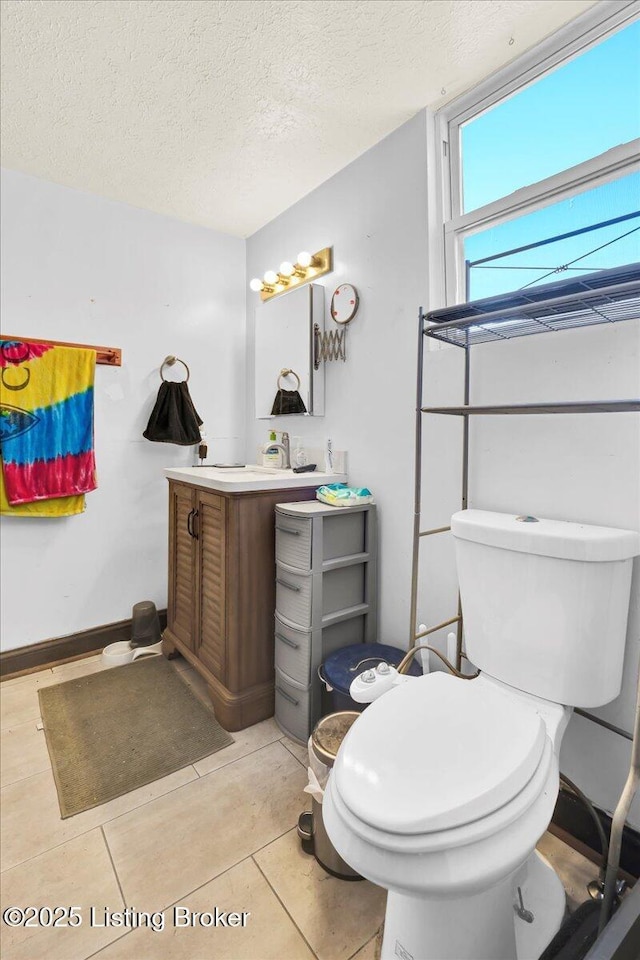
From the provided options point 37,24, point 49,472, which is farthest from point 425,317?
point 49,472

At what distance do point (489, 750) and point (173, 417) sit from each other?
2083 millimetres

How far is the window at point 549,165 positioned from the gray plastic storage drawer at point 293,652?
133 centimetres

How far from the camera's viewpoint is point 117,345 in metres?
→ 2.31

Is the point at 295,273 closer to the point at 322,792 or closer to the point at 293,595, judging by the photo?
the point at 293,595

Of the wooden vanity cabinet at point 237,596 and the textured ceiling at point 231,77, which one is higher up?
the textured ceiling at point 231,77

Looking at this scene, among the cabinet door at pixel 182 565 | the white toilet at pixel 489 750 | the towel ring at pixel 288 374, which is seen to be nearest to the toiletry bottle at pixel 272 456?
the towel ring at pixel 288 374

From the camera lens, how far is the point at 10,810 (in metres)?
1.33

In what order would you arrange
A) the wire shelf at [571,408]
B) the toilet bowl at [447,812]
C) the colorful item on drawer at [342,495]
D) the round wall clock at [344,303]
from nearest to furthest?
the toilet bowl at [447,812] → the wire shelf at [571,408] → the colorful item on drawer at [342,495] → the round wall clock at [344,303]

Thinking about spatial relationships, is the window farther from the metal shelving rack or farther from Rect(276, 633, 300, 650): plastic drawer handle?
Rect(276, 633, 300, 650): plastic drawer handle

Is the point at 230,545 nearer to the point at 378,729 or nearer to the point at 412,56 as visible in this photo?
the point at 378,729

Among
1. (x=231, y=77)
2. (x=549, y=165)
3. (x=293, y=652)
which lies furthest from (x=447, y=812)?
(x=231, y=77)

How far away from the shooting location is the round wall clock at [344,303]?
187cm

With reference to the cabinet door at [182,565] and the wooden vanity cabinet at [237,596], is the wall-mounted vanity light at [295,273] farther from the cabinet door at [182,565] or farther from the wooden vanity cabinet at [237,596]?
the cabinet door at [182,565]

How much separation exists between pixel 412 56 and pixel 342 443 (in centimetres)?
132
